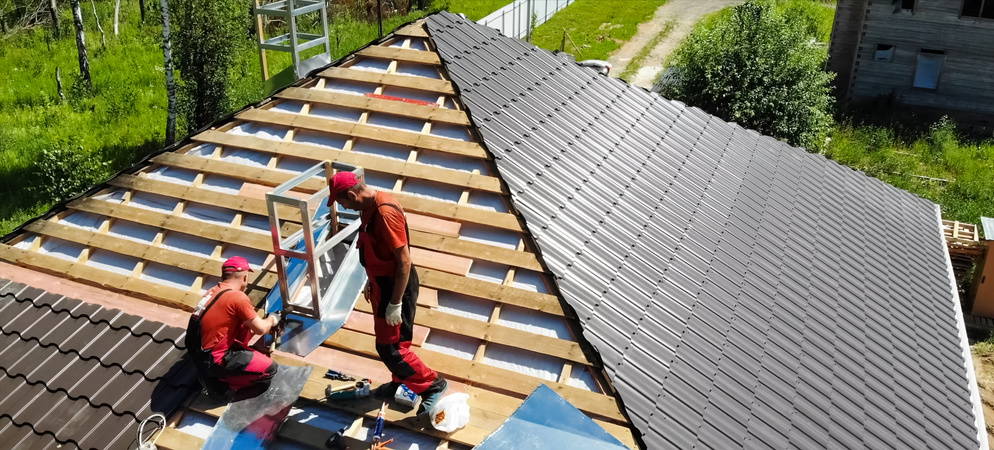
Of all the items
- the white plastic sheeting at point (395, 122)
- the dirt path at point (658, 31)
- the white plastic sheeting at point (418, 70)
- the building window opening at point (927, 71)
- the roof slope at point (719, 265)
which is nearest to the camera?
the roof slope at point (719, 265)

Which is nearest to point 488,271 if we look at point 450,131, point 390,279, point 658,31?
point 390,279

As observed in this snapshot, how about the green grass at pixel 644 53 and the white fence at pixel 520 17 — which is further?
the white fence at pixel 520 17

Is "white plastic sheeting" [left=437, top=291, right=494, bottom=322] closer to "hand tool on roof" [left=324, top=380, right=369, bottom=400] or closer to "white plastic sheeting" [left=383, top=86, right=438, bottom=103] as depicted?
"hand tool on roof" [left=324, top=380, right=369, bottom=400]

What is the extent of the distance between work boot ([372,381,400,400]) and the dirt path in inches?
971

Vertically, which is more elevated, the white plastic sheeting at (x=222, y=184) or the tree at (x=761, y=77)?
the white plastic sheeting at (x=222, y=184)

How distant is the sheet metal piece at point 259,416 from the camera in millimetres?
5859

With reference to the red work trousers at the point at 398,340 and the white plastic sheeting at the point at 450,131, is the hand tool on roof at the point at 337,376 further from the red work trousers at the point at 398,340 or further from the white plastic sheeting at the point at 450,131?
the white plastic sheeting at the point at 450,131

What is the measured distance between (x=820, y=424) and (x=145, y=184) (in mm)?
7222

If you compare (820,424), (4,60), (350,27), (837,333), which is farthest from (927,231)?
(4,60)

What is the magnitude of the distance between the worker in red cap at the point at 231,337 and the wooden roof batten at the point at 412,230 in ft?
1.15

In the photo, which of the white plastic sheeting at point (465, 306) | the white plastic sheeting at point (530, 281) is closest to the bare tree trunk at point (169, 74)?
the white plastic sheeting at point (465, 306)

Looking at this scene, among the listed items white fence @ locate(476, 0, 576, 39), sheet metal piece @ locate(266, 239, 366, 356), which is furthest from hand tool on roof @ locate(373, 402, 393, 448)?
white fence @ locate(476, 0, 576, 39)

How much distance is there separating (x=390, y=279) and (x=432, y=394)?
970mm

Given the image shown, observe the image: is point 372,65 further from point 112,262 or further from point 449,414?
point 449,414
